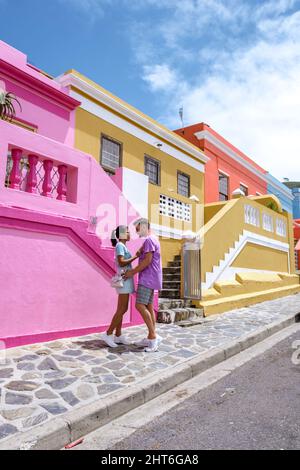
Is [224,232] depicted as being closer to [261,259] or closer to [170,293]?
[170,293]

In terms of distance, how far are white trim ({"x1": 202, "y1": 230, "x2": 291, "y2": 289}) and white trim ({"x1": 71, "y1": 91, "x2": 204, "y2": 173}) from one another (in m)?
3.84

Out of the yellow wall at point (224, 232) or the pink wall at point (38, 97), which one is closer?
the pink wall at point (38, 97)

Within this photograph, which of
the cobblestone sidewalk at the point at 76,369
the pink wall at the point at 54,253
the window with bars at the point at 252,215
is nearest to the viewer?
the cobblestone sidewalk at the point at 76,369

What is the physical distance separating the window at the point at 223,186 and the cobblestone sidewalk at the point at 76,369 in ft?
35.6

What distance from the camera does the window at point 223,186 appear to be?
16.3m

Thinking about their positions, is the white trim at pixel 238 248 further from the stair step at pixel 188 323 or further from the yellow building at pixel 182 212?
the stair step at pixel 188 323

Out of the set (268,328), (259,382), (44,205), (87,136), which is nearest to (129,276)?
(44,205)

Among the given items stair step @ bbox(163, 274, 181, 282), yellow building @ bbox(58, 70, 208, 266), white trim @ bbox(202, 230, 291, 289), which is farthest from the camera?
yellow building @ bbox(58, 70, 208, 266)

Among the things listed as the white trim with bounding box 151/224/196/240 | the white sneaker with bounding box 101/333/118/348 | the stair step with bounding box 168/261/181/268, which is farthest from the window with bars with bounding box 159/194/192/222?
the white sneaker with bounding box 101/333/118/348

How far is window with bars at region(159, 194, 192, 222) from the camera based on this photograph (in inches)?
377

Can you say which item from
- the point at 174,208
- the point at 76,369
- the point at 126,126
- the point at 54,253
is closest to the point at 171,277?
the point at 174,208

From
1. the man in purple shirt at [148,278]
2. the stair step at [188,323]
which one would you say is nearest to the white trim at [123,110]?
the man in purple shirt at [148,278]

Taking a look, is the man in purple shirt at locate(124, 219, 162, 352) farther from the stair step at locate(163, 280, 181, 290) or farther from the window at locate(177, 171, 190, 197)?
the window at locate(177, 171, 190, 197)
